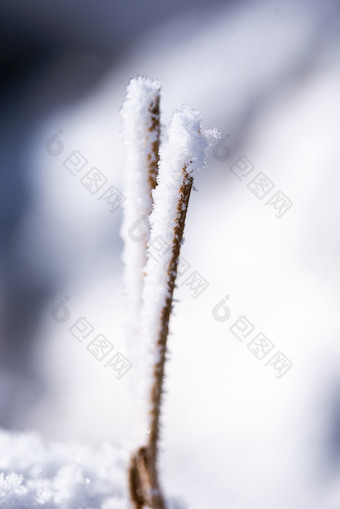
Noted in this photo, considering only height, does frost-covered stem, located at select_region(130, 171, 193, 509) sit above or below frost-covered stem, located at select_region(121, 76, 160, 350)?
below

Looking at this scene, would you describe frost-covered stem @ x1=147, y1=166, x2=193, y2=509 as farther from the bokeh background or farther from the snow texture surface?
the bokeh background

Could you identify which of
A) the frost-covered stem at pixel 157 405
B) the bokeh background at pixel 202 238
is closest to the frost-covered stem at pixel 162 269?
the frost-covered stem at pixel 157 405

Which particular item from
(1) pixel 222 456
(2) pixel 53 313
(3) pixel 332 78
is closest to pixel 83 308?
(2) pixel 53 313

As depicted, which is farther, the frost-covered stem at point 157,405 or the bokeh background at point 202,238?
the bokeh background at point 202,238

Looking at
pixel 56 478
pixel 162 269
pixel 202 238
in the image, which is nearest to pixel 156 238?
pixel 162 269

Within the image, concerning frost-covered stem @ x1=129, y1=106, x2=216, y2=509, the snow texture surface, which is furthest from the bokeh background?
frost-covered stem @ x1=129, y1=106, x2=216, y2=509

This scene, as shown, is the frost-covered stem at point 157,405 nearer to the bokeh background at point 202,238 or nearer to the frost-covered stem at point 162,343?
the frost-covered stem at point 162,343

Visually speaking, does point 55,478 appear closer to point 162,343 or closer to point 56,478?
point 56,478

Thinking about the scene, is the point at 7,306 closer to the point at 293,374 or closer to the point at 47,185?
the point at 47,185

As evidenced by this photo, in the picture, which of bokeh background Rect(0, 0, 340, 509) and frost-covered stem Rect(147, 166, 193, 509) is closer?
frost-covered stem Rect(147, 166, 193, 509)
